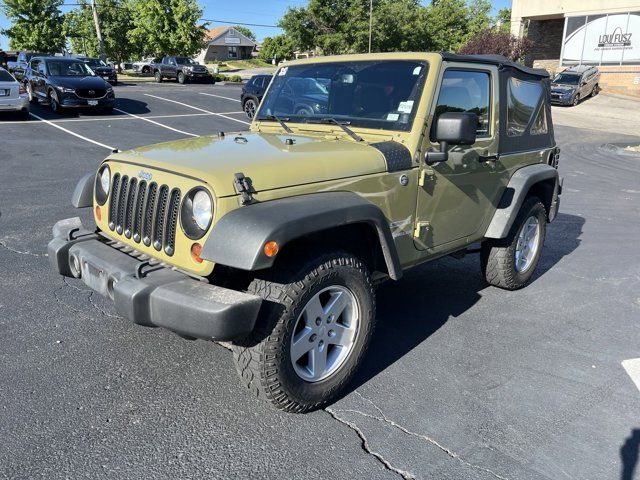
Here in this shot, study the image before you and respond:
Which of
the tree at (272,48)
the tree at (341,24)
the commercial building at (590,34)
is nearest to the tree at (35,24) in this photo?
the tree at (341,24)

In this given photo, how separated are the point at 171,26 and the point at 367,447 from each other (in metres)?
43.3

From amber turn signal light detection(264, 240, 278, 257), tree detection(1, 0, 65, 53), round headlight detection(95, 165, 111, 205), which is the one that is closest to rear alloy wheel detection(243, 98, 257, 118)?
round headlight detection(95, 165, 111, 205)

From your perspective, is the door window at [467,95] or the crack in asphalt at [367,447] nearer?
the crack in asphalt at [367,447]

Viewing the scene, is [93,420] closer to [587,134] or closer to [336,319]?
[336,319]

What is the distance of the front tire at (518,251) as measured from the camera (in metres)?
4.66

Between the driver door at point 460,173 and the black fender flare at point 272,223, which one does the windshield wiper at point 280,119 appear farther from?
the black fender flare at point 272,223

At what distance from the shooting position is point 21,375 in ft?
10.8

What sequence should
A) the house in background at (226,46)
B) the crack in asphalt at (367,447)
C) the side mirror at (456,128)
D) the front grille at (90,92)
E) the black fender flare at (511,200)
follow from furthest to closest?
the house in background at (226,46)
the front grille at (90,92)
the black fender flare at (511,200)
the side mirror at (456,128)
the crack in asphalt at (367,447)

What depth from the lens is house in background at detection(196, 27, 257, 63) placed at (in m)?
90.0

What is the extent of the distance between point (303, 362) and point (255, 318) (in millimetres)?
666

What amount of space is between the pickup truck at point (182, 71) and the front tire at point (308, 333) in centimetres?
3143

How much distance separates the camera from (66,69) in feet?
55.9

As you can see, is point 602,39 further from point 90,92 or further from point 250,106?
point 90,92

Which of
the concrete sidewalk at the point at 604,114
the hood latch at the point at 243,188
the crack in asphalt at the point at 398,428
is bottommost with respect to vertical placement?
the crack in asphalt at the point at 398,428
